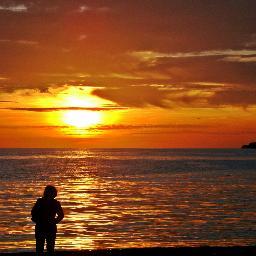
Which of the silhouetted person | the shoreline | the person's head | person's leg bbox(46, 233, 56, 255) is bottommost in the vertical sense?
the shoreline

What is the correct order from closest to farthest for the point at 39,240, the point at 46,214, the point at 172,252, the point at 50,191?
the point at 50,191 < the point at 46,214 < the point at 39,240 < the point at 172,252

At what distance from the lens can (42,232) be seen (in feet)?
45.0

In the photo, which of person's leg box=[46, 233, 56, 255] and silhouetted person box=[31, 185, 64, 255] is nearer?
silhouetted person box=[31, 185, 64, 255]

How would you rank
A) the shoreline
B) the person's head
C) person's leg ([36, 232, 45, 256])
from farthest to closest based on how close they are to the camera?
the shoreline
person's leg ([36, 232, 45, 256])
the person's head

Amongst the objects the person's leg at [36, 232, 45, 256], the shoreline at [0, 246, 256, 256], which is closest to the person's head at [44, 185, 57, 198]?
the person's leg at [36, 232, 45, 256]

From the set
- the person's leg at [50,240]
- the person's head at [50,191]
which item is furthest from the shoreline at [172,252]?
the person's head at [50,191]

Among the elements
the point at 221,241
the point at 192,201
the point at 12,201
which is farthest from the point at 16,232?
the point at 192,201

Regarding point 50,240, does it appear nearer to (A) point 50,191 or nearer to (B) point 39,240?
(B) point 39,240

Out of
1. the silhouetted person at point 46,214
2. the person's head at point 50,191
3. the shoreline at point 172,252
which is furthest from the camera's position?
the shoreline at point 172,252

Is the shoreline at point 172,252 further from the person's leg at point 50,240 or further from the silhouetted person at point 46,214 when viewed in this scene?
the silhouetted person at point 46,214

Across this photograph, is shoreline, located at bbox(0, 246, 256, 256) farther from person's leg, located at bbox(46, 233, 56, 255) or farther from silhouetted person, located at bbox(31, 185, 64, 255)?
silhouetted person, located at bbox(31, 185, 64, 255)

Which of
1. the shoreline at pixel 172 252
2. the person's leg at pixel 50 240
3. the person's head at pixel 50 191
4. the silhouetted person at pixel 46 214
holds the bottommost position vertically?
the shoreline at pixel 172 252

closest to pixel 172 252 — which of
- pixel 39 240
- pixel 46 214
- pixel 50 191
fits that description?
pixel 39 240

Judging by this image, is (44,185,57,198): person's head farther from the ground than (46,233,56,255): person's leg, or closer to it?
farther from the ground
